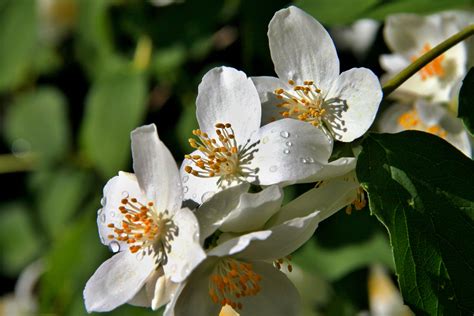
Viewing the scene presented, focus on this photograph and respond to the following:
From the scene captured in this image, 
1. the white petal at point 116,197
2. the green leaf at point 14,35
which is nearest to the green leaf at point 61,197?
the green leaf at point 14,35

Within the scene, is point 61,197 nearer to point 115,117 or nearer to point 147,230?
point 115,117

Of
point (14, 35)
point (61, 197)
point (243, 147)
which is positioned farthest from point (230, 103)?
point (61, 197)

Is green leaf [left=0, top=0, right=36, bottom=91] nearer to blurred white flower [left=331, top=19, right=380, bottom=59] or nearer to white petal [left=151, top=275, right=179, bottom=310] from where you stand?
blurred white flower [left=331, top=19, right=380, bottom=59]

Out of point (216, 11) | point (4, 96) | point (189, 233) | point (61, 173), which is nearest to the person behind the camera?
point (189, 233)

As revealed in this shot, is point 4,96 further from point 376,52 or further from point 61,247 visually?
point 376,52

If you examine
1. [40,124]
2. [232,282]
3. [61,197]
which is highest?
[232,282]

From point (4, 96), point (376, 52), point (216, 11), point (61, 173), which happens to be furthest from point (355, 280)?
point (4, 96)
